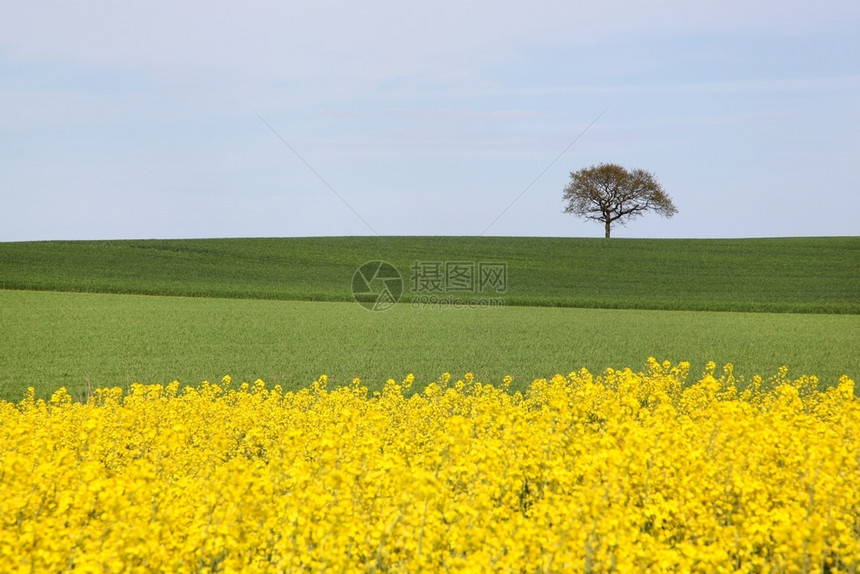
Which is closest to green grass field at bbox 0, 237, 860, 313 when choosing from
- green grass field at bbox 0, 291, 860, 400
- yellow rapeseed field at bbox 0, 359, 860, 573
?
green grass field at bbox 0, 291, 860, 400

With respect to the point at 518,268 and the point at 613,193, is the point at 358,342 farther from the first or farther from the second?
the point at 613,193

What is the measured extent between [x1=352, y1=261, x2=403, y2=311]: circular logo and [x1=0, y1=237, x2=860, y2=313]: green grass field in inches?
30.4

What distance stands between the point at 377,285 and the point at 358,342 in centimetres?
2286

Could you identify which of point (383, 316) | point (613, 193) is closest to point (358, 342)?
point (383, 316)

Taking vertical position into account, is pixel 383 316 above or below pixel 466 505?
above

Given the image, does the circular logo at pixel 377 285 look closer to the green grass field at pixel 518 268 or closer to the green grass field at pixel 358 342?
the green grass field at pixel 518 268

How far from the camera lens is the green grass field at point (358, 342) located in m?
20.7

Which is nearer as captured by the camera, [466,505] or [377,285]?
[466,505]

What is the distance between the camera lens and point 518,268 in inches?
2185

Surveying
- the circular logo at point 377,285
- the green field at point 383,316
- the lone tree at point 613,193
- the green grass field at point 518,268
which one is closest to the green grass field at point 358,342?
the green field at point 383,316

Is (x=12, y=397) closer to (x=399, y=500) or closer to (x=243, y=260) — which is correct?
(x=399, y=500)

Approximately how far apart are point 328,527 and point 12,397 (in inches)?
579

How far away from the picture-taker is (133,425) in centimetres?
1335

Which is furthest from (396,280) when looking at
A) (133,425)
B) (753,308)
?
(133,425)
